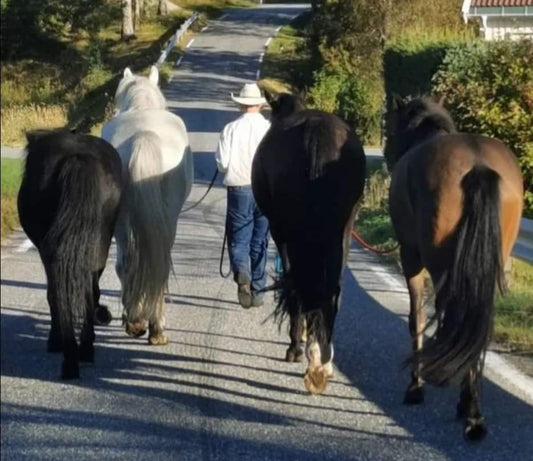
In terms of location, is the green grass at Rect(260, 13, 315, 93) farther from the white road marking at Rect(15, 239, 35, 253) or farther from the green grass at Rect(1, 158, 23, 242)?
the white road marking at Rect(15, 239, 35, 253)

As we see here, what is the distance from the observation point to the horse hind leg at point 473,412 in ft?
22.5

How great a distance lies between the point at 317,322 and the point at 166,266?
179 cm

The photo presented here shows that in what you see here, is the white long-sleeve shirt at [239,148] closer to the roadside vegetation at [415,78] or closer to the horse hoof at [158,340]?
the roadside vegetation at [415,78]

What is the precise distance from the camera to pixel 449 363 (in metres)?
6.74

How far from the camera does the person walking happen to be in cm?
1025

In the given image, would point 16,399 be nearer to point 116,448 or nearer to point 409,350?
point 116,448

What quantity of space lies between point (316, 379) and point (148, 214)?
7.08 ft

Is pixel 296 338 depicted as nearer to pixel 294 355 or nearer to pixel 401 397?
pixel 294 355

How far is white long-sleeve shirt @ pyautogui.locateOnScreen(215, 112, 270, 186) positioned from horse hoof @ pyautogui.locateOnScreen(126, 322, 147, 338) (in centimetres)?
158

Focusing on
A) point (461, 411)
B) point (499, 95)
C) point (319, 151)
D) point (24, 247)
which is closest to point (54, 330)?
point (319, 151)

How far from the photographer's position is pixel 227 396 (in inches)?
318

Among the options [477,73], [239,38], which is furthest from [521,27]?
[239,38]

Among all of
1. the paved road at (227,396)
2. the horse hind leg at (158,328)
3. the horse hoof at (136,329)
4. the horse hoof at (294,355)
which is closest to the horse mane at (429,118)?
the paved road at (227,396)

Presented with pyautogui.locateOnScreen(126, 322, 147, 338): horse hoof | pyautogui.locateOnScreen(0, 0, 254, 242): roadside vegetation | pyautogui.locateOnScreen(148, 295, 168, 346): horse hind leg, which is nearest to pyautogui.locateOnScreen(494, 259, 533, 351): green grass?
pyautogui.locateOnScreen(148, 295, 168, 346): horse hind leg
